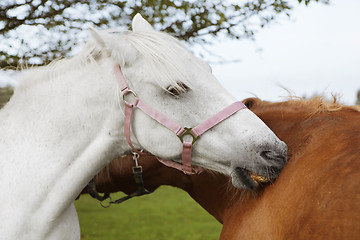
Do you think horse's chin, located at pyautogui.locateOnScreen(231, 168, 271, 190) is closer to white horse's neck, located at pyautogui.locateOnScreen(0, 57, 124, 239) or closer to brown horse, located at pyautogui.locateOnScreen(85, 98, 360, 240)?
brown horse, located at pyautogui.locateOnScreen(85, 98, 360, 240)

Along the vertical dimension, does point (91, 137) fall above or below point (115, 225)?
above

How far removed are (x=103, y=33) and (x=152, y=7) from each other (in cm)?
243

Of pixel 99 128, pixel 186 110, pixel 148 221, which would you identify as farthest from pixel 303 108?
pixel 148 221

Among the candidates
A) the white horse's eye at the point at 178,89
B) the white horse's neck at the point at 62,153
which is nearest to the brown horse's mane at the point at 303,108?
the white horse's eye at the point at 178,89

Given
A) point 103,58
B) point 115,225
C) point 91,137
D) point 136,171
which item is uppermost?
point 103,58

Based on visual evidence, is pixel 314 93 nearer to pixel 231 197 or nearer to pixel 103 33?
pixel 231 197

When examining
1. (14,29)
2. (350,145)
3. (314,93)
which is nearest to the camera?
(350,145)

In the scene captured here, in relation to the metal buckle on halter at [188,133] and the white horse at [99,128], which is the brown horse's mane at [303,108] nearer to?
the white horse at [99,128]

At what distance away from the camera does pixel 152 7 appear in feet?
14.8

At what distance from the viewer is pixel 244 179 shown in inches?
88.2

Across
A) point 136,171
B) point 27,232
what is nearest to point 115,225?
point 136,171

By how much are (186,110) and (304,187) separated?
84 centimetres

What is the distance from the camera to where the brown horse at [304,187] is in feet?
6.43

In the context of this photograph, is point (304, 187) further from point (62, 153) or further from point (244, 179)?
point (62, 153)
